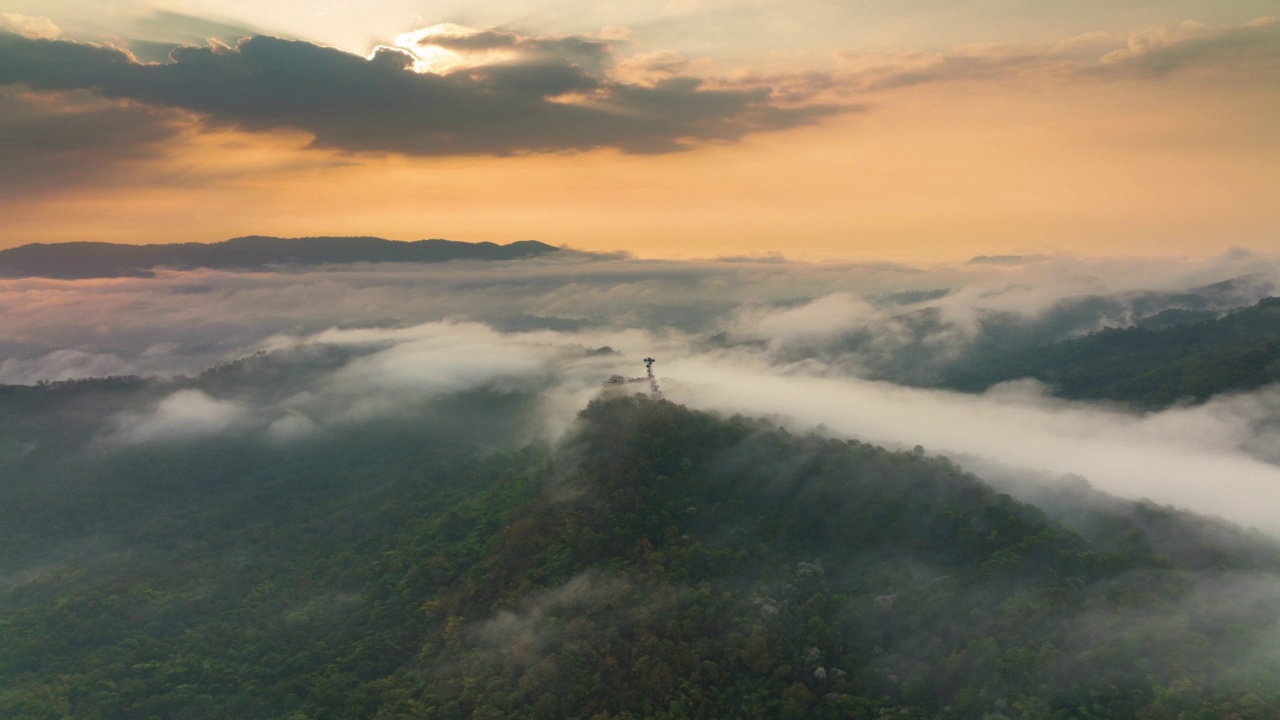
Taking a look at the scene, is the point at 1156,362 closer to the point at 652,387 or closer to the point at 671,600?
the point at 652,387

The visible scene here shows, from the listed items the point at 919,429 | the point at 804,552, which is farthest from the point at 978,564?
the point at 919,429

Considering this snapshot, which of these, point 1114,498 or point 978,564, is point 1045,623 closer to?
point 978,564

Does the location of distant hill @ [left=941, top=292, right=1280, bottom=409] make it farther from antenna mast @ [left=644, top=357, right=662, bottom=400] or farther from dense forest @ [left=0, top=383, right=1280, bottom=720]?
antenna mast @ [left=644, top=357, right=662, bottom=400]

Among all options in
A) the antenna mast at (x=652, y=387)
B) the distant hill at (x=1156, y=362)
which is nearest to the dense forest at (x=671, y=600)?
the antenna mast at (x=652, y=387)

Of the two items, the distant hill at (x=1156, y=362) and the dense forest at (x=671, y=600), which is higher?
the distant hill at (x=1156, y=362)

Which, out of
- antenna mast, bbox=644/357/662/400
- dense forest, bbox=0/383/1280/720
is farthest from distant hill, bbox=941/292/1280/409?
antenna mast, bbox=644/357/662/400

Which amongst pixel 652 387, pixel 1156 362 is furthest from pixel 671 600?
pixel 1156 362

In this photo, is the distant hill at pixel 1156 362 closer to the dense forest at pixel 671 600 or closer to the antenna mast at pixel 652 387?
the dense forest at pixel 671 600
